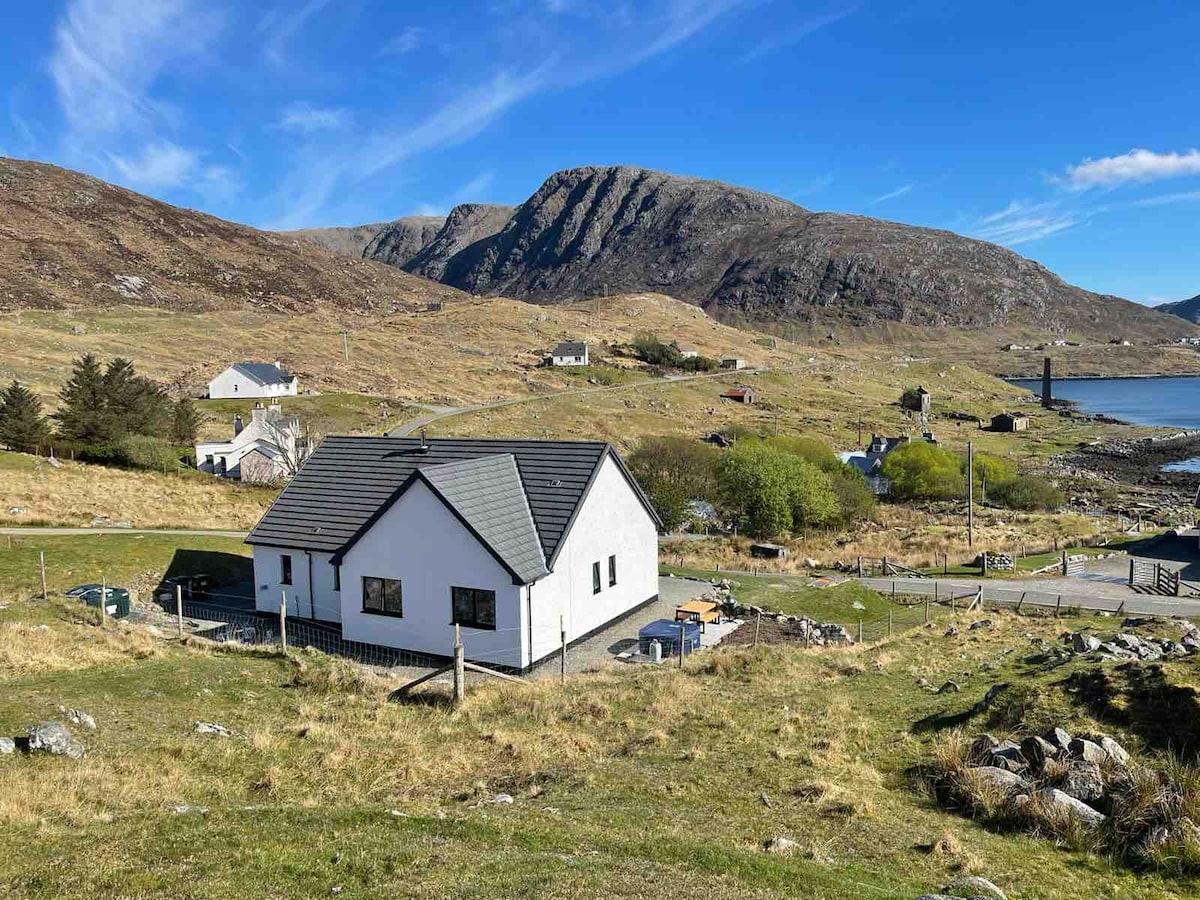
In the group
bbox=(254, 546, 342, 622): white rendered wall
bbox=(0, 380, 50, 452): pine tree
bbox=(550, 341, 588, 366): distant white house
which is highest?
bbox=(550, 341, 588, 366): distant white house

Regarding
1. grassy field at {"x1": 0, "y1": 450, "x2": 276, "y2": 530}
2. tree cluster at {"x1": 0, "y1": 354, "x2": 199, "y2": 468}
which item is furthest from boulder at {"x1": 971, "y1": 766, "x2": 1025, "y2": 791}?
tree cluster at {"x1": 0, "y1": 354, "x2": 199, "y2": 468}

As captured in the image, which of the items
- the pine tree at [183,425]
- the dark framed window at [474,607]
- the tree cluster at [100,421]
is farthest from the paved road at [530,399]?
the dark framed window at [474,607]

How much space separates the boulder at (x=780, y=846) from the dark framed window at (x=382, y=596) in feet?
57.6

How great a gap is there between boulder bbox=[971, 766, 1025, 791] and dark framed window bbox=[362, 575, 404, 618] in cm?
1831

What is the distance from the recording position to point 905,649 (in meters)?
24.8

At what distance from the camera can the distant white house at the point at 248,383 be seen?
316 feet

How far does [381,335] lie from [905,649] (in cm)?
15627

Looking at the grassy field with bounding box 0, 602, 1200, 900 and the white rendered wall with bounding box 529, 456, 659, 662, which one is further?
the white rendered wall with bounding box 529, 456, 659, 662

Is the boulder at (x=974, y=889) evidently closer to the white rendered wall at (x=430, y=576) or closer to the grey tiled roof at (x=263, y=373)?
the white rendered wall at (x=430, y=576)

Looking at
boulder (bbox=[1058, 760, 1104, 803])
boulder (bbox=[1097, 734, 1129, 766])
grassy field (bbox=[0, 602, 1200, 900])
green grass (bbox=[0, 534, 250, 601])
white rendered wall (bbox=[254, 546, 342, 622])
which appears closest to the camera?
grassy field (bbox=[0, 602, 1200, 900])

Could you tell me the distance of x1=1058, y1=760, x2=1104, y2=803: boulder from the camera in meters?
11.7

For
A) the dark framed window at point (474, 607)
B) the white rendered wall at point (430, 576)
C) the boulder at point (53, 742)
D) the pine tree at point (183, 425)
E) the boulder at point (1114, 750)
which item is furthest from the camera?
the pine tree at point (183, 425)

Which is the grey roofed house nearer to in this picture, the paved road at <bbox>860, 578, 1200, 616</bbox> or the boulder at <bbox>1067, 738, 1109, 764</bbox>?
the paved road at <bbox>860, 578, 1200, 616</bbox>

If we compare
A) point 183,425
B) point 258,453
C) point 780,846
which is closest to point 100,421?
point 258,453
